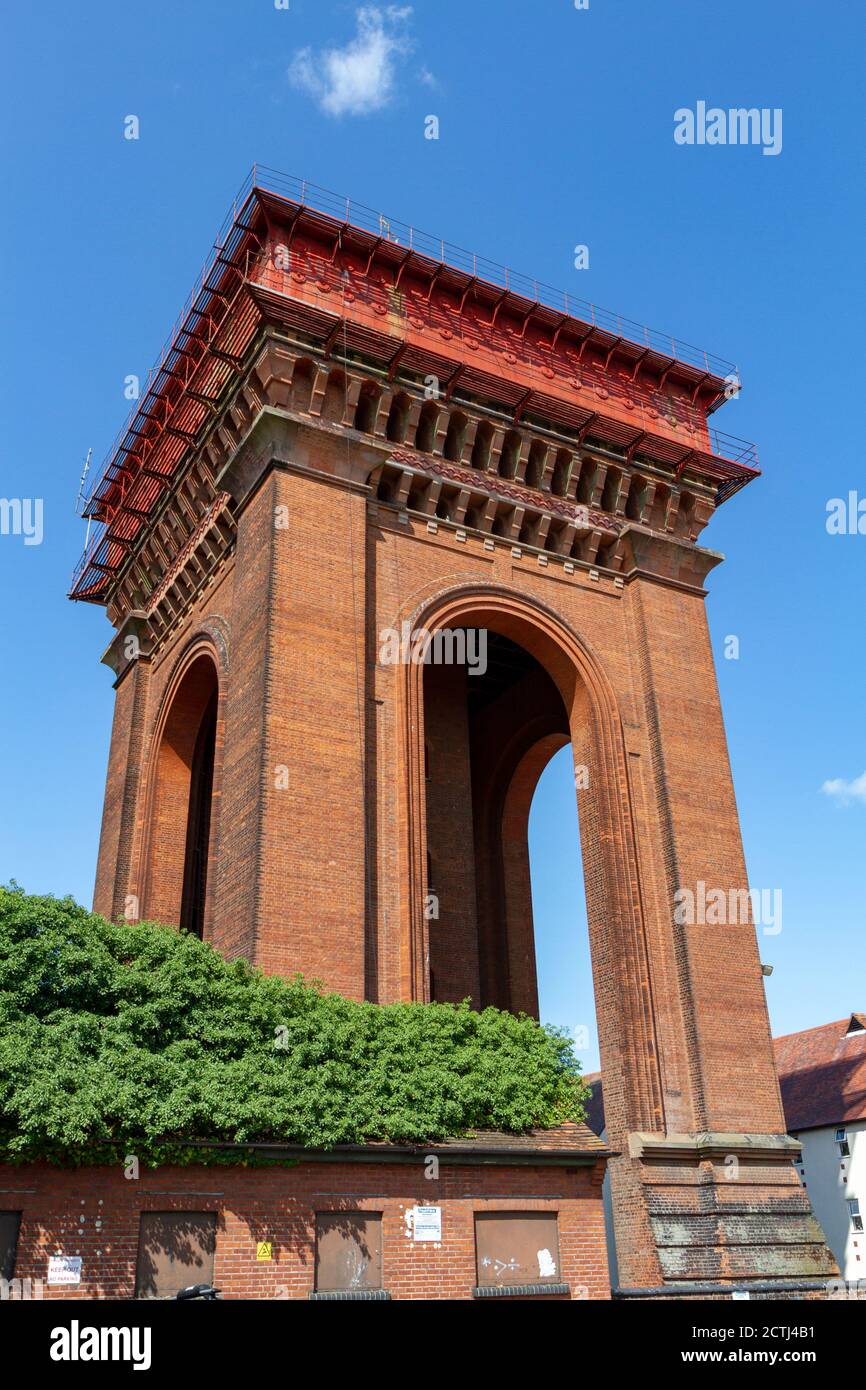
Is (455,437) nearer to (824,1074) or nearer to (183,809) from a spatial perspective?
(183,809)

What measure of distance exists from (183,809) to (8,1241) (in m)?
13.3

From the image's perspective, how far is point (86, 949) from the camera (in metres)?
12.2

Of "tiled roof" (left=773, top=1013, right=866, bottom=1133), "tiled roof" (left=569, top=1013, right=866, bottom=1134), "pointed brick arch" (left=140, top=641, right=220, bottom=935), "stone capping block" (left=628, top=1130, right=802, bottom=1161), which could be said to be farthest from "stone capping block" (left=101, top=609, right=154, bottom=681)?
"tiled roof" (left=773, top=1013, right=866, bottom=1133)

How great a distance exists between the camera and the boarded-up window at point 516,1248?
13.2 metres

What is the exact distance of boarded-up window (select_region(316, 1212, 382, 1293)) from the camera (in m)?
12.3

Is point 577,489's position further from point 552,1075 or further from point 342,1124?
point 342,1124

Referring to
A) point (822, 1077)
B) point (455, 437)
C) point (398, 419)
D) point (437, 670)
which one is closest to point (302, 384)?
point (398, 419)

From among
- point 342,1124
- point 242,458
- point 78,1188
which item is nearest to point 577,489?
point 242,458

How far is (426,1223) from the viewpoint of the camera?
13.0 m

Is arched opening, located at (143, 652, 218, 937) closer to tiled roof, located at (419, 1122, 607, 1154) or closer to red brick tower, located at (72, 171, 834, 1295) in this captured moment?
→ red brick tower, located at (72, 171, 834, 1295)

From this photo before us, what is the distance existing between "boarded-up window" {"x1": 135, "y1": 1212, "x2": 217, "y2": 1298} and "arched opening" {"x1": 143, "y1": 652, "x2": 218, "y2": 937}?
1108 centimetres

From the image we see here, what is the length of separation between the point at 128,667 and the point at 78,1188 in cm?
1609

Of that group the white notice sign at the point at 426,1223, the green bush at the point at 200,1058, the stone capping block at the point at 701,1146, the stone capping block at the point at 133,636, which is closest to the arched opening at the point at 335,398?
the stone capping block at the point at 133,636

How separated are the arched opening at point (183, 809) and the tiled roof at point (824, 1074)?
25.1 m
